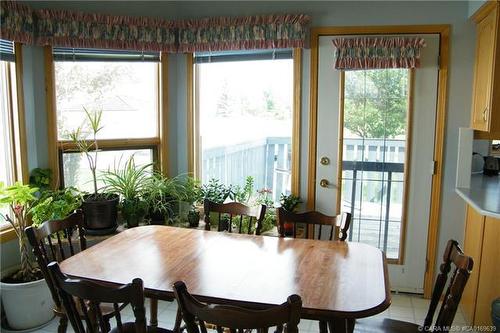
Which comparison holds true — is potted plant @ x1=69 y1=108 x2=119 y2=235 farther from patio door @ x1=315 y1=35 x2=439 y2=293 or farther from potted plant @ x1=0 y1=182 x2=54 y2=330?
patio door @ x1=315 y1=35 x2=439 y2=293

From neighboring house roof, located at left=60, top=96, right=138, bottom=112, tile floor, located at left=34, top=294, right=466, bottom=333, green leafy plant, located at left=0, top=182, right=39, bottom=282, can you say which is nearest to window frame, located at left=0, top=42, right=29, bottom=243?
green leafy plant, located at left=0, top=182, right=39, bottom=282

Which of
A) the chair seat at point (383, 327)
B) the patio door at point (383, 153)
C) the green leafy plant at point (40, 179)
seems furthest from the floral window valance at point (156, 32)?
the chair seat at point (383, 327)

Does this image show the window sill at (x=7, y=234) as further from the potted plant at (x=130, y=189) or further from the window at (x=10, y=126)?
the potted plant at (x=130, y=189)

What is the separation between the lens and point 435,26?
3.21 meters

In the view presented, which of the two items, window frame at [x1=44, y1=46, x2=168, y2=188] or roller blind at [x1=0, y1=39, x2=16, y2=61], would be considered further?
window frame at [x1=44, y1=46, x2=168, y2=188]

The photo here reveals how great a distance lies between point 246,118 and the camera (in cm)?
371

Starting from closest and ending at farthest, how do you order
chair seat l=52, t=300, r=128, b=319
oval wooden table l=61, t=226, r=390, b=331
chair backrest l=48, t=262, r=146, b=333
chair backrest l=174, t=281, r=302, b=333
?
chair backrest l=174, t=281, r=302, b=333, chair backrest l=48, t=262, r=146, b=333, oval wooden table l=61, t=226, r=390, b=331, chair seat l=52, t=300, r=128, b=319

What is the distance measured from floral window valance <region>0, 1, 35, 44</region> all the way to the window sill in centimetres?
133

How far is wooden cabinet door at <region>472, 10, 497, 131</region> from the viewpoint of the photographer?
2811mm

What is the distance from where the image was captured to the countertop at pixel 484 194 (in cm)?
251

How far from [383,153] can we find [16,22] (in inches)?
113

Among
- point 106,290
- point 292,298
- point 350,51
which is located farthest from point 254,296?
point 350,51

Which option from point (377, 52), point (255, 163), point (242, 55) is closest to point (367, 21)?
point (377, 52)

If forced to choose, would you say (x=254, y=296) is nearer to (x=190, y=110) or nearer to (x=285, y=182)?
(x=285, y=182)
